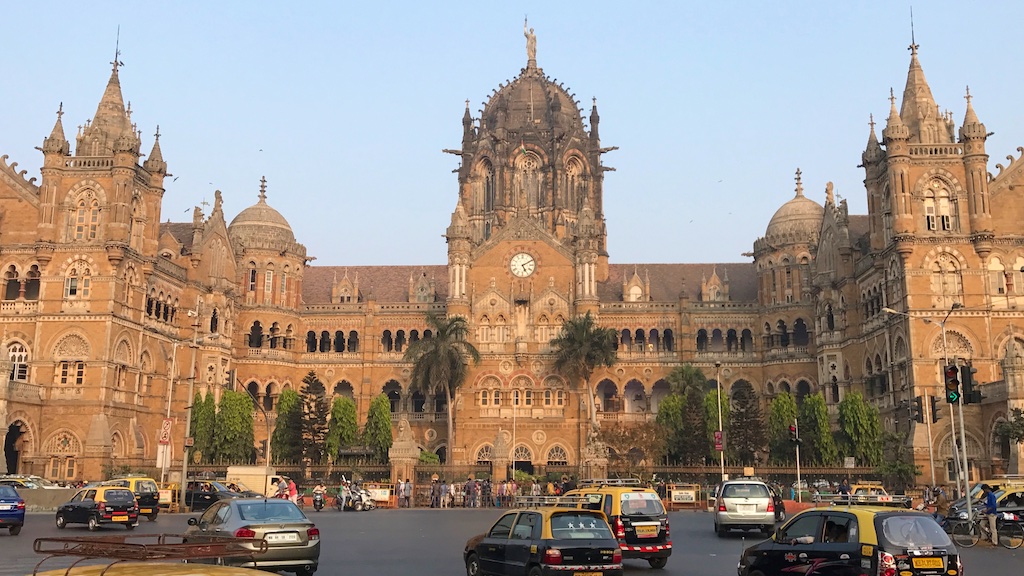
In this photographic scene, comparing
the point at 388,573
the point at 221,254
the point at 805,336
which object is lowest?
the point at 388,573

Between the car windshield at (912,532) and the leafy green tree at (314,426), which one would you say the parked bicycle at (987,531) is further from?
the leafy green tree at (314,426)

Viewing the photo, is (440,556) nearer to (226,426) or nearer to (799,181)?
(226,426)

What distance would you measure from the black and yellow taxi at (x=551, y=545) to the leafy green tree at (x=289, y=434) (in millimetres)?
46324

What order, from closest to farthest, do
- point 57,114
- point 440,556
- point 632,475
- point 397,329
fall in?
point 440,556, point 632,475, point 57,114, point 397,329

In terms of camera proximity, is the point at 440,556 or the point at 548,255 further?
the point at 548,255

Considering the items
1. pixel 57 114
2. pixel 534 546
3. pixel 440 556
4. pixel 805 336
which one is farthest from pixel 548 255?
pixel 534 546

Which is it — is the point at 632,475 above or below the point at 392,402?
below

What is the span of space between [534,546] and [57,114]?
190 ft

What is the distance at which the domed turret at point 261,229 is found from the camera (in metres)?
80.2

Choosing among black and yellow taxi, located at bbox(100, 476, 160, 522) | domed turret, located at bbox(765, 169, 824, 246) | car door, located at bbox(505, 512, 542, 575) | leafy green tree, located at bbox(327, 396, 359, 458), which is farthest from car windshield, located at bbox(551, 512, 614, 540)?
domed turret, located at bbox(765, 169, 824, 246)

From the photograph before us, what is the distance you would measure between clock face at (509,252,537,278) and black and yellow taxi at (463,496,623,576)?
5937cm

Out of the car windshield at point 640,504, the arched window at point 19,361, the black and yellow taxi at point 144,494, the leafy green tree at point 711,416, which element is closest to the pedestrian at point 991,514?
the car windshield at point 640,504

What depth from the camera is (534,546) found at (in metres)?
17.1

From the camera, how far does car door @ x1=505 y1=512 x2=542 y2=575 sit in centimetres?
1725
